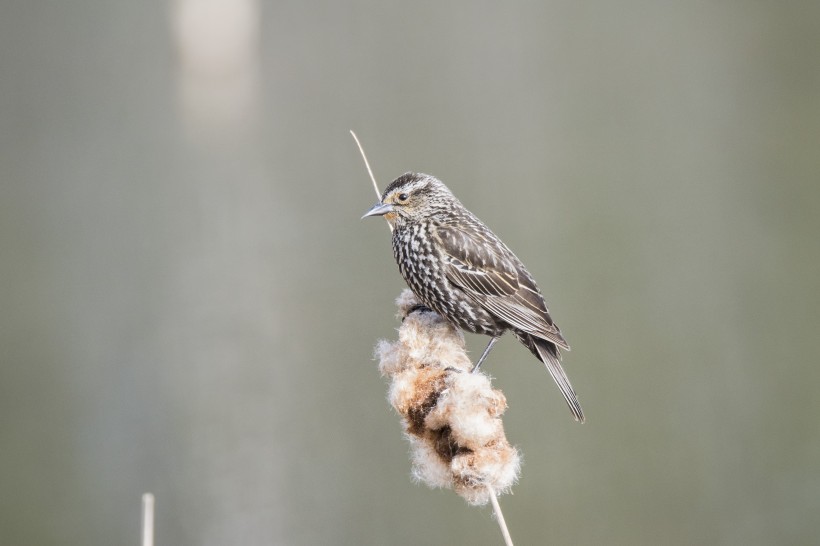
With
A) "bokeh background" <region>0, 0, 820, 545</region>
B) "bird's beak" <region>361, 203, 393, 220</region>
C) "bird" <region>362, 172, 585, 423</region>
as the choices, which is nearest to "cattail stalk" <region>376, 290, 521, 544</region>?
"bird" <region>362, 172, 585, 423</region>

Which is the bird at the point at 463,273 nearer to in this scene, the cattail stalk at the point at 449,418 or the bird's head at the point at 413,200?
the bird's head at the point at 413,200

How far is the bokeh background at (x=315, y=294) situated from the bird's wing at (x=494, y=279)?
1413mm

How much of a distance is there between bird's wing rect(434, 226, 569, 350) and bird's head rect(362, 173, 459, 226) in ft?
0.36

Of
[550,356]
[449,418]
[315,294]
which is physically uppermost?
[315,294]

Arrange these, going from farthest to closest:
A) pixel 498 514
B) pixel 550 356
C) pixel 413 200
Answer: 1. pixel 413 200
2. pixel 550 356
3. pixel 498 514

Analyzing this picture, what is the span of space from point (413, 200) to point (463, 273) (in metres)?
0.34

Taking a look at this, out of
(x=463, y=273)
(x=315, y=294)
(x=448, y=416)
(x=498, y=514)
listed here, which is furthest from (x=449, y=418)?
(x=315, y=294)

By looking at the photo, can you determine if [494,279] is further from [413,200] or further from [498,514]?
[498,514]

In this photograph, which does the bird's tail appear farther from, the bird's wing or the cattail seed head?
the cattail seed head

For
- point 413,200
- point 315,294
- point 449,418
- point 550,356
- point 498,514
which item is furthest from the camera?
point 315,294

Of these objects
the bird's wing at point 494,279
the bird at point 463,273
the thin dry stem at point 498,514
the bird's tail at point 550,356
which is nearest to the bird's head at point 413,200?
the bird at point 463,273

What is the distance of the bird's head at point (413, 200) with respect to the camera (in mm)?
3010

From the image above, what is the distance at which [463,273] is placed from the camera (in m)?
2.91

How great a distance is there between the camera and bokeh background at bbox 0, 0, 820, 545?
4.42 meters
